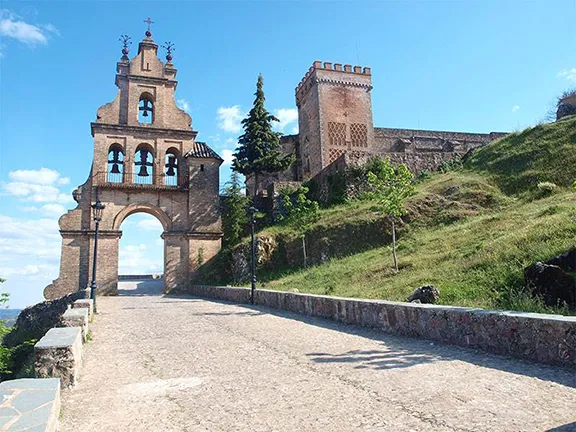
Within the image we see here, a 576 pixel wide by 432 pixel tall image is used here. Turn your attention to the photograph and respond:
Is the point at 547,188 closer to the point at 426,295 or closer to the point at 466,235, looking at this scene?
the point at 466,235

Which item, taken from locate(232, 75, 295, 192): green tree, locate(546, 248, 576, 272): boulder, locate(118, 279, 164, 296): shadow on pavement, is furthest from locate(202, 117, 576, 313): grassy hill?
locate(118, 279, 164, 296): shadow on pavement

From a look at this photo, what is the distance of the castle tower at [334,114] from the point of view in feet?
122

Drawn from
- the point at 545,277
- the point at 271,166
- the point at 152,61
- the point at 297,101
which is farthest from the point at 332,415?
the point at 297,101

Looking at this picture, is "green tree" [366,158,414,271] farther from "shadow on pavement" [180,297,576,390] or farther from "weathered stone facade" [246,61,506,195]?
"weathered stone facade" [246,61,506,195]

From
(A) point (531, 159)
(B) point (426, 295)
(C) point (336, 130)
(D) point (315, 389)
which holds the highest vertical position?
(C) point (336, 130)

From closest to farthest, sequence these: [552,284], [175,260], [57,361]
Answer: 1. [57,361]
2. [552,284]
3. [175,260]

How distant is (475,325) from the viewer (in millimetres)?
6059

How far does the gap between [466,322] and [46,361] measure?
5.58 meters

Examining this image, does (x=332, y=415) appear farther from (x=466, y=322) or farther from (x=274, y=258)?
(x=274, y=258)

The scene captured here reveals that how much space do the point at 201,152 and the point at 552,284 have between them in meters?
24.1

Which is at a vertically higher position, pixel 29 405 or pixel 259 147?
pixel 259 147

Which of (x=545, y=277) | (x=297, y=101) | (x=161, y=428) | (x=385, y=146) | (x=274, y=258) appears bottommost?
(x=161, y=428)

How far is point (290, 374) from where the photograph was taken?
5.09m

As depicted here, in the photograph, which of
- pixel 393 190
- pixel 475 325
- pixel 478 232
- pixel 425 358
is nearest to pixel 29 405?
pixel 425 358
